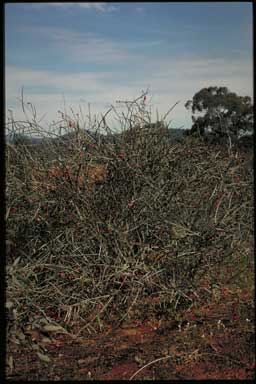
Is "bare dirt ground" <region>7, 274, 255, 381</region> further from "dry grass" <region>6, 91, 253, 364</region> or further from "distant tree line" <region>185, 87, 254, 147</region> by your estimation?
"distant tree line" <region>185, 87, 254, 147</region>

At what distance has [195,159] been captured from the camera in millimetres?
4809

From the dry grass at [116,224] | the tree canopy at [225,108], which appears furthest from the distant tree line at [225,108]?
the dry grass at [116,224]

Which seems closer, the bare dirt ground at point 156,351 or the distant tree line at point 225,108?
the bare dirt ground at point 156,351

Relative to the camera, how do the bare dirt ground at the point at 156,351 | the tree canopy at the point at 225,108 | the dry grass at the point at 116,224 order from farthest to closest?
the tree canopy at the point at 225,108
the dry grass at the point at 116,224
the bare dirt ground at the point at 156,351

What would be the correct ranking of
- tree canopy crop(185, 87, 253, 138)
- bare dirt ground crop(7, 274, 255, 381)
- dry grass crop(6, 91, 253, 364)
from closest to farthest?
1. bare dirt ground crop(7, 274, 255, 381)
2. dry grass crop(6, 91, 253, 364)
3. tree canopy crop(185, 87, 253, 138)

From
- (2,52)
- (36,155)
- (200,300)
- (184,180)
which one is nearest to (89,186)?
(36,155)

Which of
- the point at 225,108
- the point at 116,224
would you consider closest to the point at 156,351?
the point at 116,224

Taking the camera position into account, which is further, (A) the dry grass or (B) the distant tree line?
(B) the distant tree line

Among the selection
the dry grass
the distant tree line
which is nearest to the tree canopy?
the distant tree line

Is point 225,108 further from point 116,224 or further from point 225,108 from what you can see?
point 116,224

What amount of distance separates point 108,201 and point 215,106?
8.81 metres

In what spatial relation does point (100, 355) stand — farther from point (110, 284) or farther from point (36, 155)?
point (36, 155)

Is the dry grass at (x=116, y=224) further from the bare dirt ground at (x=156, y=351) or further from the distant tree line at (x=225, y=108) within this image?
the distant tree line at (x=225, y=108)

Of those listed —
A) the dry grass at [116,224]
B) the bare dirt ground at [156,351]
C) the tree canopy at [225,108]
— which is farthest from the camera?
the tree canopy at [225,108]
